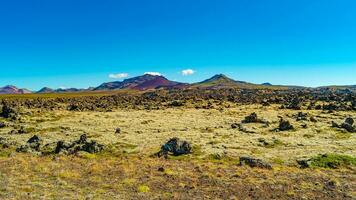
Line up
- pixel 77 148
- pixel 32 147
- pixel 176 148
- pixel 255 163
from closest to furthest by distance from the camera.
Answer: pixel 255 163
pixel 176 148
pixel 77 148
pixel 32 147

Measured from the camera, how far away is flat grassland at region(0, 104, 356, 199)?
1238 inches

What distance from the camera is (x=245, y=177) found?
35.9 meters

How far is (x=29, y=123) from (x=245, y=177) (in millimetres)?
58602

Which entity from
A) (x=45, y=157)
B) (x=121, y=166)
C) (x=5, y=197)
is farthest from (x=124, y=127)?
(x=5, y=197)

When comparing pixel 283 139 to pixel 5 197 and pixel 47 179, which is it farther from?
pixel 5 197

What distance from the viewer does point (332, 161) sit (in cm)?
4175

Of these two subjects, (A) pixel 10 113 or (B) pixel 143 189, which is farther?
(A) pixel 10 113

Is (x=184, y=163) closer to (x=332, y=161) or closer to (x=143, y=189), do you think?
(x=143, y=189)

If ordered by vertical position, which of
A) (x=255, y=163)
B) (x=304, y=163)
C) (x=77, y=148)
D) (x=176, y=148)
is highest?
(x=77, y=148)

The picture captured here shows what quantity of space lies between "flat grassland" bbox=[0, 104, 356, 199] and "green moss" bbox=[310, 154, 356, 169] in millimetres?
1028

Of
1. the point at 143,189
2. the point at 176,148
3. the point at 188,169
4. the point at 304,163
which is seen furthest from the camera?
the point at 176,148

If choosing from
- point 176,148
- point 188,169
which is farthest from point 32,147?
point 188,169

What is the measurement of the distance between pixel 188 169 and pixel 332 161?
48.7 ft

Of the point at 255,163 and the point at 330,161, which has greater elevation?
the point at 255,163
